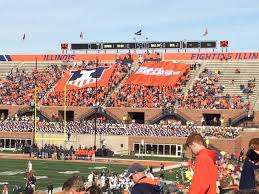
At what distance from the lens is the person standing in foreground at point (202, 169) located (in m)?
6.35

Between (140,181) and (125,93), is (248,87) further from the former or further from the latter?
(140,181)

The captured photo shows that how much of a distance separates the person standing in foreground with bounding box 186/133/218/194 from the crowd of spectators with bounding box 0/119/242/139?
41.0m

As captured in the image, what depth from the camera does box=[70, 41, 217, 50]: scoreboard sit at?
65.6 meters

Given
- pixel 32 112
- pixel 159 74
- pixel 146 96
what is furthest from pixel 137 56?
pixel 32 112

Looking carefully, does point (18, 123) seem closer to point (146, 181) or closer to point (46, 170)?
point (46, 170)

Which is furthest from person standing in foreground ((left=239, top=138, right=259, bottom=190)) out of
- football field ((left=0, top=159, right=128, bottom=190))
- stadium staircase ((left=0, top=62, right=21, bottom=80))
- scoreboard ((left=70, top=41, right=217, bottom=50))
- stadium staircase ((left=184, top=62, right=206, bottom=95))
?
stadium staircase ((left=0, top=62, right=21, bottom=80))

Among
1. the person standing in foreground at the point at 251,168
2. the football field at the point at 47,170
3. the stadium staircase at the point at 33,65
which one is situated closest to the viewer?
the person standing in foreground at the point at 251,168

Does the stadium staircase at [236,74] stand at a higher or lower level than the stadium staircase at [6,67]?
lower

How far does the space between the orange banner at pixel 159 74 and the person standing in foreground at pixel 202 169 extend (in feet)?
165

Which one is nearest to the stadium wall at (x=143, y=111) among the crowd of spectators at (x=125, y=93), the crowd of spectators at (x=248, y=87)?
the crowd of spectators at (x=125, y=93)

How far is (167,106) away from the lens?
53.4m

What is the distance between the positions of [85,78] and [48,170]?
23.4 m

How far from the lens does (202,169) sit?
646 cm

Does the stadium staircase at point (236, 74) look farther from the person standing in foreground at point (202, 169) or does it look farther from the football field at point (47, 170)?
the person standing in foreground at point (202, 169)
